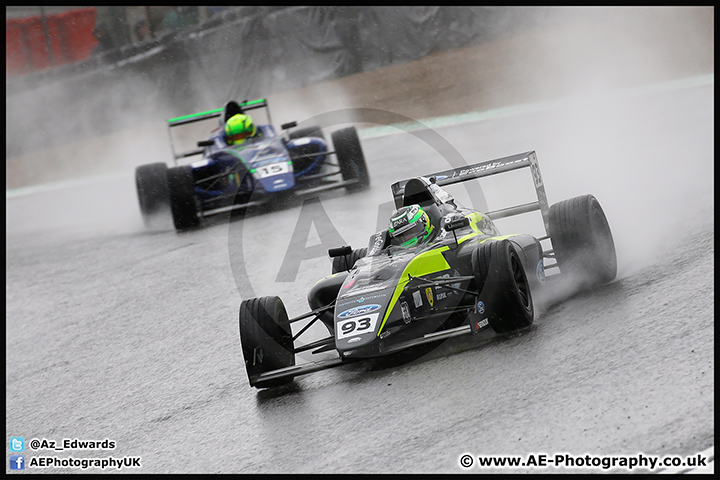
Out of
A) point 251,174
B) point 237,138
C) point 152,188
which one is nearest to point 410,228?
point 251,174

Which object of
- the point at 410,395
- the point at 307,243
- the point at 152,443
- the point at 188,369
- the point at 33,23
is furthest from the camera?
the point at 33,23

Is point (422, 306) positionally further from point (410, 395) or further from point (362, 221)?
point (362, 221)

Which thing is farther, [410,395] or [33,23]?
[33,23]

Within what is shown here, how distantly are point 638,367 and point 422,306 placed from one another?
76.3 inches

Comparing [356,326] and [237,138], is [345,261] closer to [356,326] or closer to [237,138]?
[356,326]

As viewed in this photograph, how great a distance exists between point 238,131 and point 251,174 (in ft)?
4.50

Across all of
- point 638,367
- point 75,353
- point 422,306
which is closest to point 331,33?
point 75,353

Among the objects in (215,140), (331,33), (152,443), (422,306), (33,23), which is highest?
(33,23)

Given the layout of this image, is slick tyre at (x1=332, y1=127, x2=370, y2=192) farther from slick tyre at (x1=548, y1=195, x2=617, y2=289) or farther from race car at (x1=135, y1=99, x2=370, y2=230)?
slick tyre at (x1=548, y1=195, x2=617, y2=289)

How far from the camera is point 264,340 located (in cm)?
672

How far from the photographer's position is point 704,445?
14.1 feet

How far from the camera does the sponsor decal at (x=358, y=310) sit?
21.0 ft

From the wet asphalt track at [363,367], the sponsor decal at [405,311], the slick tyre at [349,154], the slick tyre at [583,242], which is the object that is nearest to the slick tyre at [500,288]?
the wet asphalt track at [363,367]

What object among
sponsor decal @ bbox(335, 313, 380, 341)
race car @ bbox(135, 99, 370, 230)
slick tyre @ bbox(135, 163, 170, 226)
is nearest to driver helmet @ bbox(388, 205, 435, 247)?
sponsor decal @ bbox(335, 313, 380, 341)
